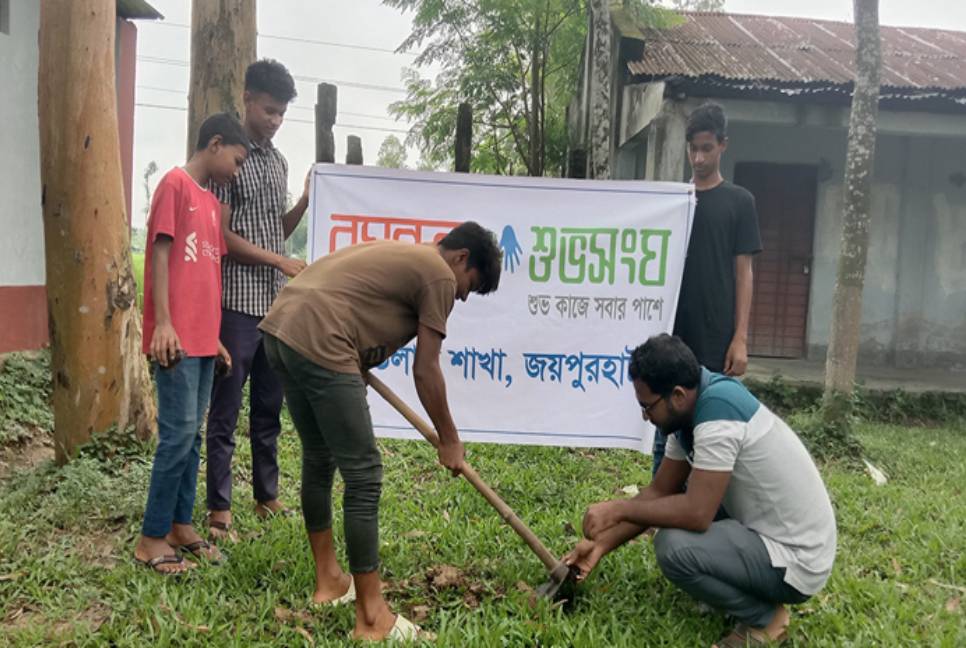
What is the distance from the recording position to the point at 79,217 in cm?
397

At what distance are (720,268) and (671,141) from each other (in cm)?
443

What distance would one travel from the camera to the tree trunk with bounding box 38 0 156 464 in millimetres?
3963

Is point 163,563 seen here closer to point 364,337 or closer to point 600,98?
point 364,337

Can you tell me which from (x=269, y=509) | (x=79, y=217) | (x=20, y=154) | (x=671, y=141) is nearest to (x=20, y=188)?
(x=20, y=154)

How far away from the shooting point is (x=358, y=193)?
4.15 metres

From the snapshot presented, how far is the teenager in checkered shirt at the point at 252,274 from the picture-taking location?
333cm

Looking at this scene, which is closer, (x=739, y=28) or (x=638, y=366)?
(x=638, y=366)

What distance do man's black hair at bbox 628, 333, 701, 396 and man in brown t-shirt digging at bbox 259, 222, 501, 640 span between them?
564 mm

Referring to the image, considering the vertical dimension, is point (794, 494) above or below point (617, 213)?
below

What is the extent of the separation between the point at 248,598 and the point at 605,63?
592 centimetres

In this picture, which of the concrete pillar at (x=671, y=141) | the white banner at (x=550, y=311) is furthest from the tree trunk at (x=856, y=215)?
the white banner at (x=550, y=311)

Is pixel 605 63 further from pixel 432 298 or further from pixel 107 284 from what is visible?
pixel 432 298

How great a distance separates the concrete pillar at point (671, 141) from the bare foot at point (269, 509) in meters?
5.28

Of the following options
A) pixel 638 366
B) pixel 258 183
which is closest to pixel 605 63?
pixel 258 183
